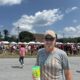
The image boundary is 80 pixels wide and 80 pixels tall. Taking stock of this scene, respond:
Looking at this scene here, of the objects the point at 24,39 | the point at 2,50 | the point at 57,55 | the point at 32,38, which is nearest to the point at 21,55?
the point at 57,55

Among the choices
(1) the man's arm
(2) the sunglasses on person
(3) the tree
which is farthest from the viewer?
(3) the tree

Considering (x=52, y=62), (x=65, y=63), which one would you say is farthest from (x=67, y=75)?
(x=52, y=62)

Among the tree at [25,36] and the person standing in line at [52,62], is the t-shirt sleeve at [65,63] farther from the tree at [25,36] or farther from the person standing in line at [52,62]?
the tree at [25,36]

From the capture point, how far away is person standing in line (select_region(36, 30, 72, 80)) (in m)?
5.41

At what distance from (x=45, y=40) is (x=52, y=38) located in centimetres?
13

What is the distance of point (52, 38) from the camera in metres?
5.39

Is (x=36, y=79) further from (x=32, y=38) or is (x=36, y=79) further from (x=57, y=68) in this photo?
(x=32, y=38)

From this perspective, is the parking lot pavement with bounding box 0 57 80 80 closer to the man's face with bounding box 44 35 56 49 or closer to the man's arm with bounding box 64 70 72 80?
the man's arm with bounding box 64 70 72 80

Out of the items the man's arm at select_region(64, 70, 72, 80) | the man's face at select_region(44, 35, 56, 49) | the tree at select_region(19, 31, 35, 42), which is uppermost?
the tree at select_region(19, 31, 35, 42)

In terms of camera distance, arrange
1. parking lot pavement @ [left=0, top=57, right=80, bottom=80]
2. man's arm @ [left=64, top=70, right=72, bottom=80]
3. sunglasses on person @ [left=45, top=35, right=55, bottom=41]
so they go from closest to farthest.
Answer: sunglasses on person @ [left=45, top=35, right=55, bottom=41]
man's arm @ [left=64, top=70, right=72, bottom=80]
parking lot pavement @ [left=0, top=57, right=80, bottom=80]

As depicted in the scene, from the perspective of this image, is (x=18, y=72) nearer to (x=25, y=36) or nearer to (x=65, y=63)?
(x=65, y=63)

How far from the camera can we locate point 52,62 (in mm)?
5586

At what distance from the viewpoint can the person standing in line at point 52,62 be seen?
5.41 meters

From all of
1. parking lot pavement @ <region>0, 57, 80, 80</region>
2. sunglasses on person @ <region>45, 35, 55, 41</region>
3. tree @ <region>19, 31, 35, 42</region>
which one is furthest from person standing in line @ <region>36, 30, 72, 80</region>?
tree @ <region>19, 31, 35, 42</region>
